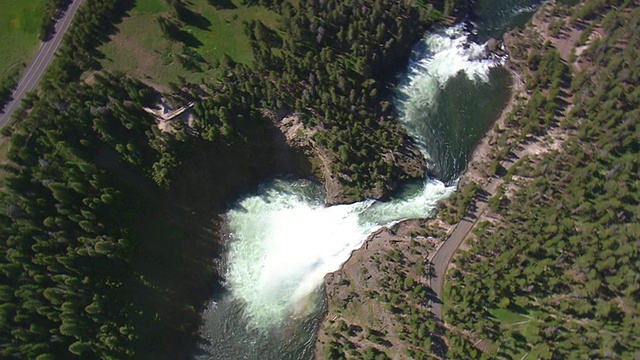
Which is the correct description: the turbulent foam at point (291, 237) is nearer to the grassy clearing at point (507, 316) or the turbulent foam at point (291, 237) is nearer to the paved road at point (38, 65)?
the grassy clearing at point (507, 316)

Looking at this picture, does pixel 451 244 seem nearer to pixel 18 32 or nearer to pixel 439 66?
pixel 439 66

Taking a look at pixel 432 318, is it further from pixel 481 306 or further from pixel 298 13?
pixel 298 13

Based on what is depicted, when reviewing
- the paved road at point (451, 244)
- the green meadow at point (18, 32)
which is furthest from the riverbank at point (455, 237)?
the green meadow at point (18, 32)

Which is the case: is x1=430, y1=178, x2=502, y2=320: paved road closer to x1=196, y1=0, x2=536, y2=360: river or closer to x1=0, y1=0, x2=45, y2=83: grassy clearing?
x1=196, y1=0, x2=536, y2=360: river

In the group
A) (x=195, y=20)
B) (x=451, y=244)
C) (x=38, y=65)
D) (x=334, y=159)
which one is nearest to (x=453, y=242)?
(x=451, y=244)

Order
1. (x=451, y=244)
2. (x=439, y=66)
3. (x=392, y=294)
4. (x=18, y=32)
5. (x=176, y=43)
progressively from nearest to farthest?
(x=392, y=294) → (x=451, y=244) → (x=176, y=43) → (x=18, y=32) → (x=439, y=66)

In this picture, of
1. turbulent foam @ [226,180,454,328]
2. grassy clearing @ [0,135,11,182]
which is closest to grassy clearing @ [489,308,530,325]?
turbulent foam @ [226,180,454,328]

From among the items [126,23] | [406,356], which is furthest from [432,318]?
[126,23]

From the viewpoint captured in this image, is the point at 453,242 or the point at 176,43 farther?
the point at 176,43
